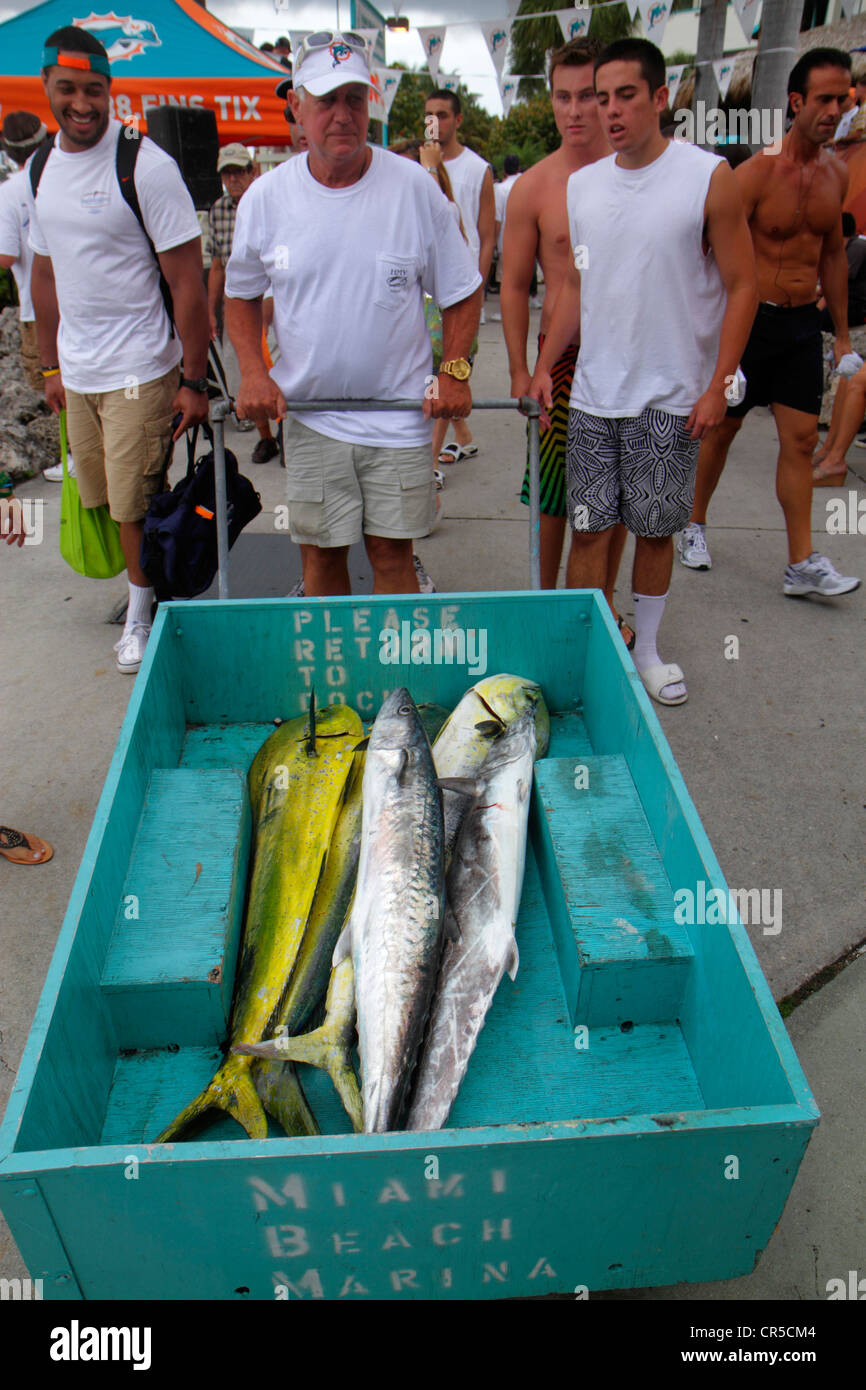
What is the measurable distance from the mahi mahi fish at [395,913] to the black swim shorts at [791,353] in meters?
3.28

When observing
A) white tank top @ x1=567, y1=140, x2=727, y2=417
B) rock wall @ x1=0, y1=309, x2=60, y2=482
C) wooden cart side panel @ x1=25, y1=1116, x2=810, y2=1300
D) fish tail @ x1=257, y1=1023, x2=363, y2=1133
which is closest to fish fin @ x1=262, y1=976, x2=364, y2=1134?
fish tail @ x1=257, y1=1023, x2=363, y2=1133

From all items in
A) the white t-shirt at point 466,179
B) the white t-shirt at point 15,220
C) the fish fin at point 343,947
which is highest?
the white t-shirt at point 466,179

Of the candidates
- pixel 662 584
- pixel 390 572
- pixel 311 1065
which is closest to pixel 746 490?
pixel 662 584

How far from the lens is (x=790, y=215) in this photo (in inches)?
176

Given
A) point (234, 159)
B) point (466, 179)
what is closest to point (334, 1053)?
point (466, 179)

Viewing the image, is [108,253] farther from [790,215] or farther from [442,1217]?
[442,1217]

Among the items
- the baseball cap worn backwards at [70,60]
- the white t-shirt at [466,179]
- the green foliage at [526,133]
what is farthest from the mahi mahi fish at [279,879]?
the green foliage at [526,133]

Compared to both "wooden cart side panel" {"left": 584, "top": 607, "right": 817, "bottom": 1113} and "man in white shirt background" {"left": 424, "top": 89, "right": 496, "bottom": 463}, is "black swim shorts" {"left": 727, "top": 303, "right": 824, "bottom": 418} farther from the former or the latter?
"wooden cart side panel" {"left": 584, "top": 607, "right": 817, "bottom": 1113}

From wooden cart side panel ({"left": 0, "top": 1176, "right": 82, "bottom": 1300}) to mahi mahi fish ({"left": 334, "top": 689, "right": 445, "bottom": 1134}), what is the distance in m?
0.56

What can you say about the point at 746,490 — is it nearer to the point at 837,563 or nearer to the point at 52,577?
the point at 837,563

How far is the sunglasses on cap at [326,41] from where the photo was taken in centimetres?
301

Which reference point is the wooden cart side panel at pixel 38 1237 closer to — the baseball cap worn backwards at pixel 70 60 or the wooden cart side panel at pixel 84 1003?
the wooden cart side panel at pixel 84 1003

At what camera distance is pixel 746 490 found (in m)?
6.72
